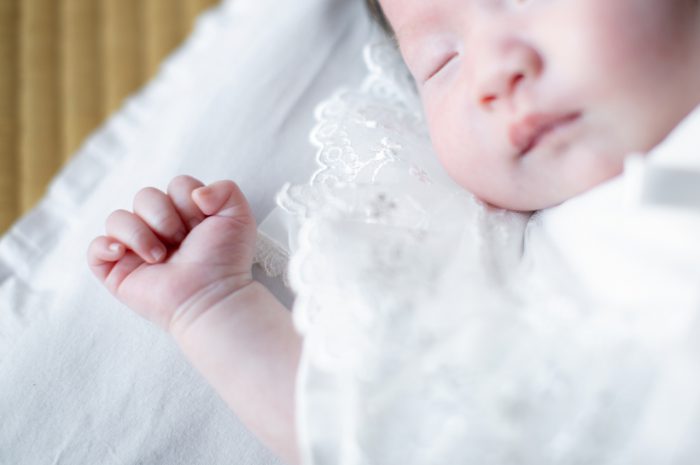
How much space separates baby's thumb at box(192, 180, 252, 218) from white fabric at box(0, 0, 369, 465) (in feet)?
0.25

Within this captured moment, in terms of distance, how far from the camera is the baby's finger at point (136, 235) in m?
0.79

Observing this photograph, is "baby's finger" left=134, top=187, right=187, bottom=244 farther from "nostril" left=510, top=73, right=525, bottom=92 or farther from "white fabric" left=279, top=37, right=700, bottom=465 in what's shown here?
"nostril" left=510, top=73, right=525, bottom=92

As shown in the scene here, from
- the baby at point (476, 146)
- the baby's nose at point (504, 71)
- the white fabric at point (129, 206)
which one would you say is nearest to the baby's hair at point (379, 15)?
the white fabric at point (129, 206)

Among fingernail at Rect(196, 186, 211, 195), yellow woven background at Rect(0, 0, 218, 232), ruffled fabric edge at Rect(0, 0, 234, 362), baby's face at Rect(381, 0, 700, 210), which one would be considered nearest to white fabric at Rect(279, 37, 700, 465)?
baby's face at Rect(381, 0, 700, 210)

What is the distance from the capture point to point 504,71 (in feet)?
2.39

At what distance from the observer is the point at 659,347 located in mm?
636

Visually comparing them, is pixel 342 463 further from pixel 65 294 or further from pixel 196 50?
pixel 196 50

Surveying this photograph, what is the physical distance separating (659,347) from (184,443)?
1.40 feet

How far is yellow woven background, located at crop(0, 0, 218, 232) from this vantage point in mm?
1158

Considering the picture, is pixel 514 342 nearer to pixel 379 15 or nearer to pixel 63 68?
pixel 379 15

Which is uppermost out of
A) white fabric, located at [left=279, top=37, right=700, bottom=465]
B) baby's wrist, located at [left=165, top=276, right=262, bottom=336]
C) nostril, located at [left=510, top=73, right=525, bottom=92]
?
nostril, located at [left=510, top=73, right=525, bottom=92]

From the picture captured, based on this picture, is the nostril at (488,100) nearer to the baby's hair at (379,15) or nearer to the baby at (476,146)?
the baby at (476,146)

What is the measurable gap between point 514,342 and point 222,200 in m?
0.32

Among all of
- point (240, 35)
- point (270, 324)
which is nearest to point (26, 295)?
point (270, 324)
